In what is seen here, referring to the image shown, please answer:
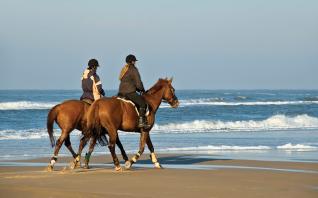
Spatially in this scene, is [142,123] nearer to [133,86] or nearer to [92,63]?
[133,86]

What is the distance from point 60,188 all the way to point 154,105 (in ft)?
14.7

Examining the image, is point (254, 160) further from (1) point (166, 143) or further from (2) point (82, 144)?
(1) point (166, 143)

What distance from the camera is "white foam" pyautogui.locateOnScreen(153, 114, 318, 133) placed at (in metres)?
33.9

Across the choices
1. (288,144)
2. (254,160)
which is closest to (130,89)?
(254,160)

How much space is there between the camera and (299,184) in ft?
39.6

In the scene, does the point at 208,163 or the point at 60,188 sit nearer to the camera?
the point at 60,188

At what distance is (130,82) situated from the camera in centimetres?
1467

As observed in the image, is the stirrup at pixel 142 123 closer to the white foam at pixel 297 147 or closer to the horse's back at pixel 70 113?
the horse's back at pixel 70 113

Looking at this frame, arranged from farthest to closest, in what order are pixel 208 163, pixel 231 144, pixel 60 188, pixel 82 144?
pixel 231 144
pixel 208 163
pixel 82 144
pixel 60 188

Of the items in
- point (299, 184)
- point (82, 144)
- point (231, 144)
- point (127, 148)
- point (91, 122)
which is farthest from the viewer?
point (231, 144)

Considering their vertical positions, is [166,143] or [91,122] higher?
[91,122]

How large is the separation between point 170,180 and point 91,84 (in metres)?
3.65

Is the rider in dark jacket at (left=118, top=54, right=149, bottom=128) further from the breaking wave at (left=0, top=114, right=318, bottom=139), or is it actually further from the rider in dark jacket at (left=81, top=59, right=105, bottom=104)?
the breaking wave at (left=0, top=114, right=318, bottom=139)

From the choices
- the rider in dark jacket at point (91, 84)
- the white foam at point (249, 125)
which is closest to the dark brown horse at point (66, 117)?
the rider in dark jacket at point (91, 84)
